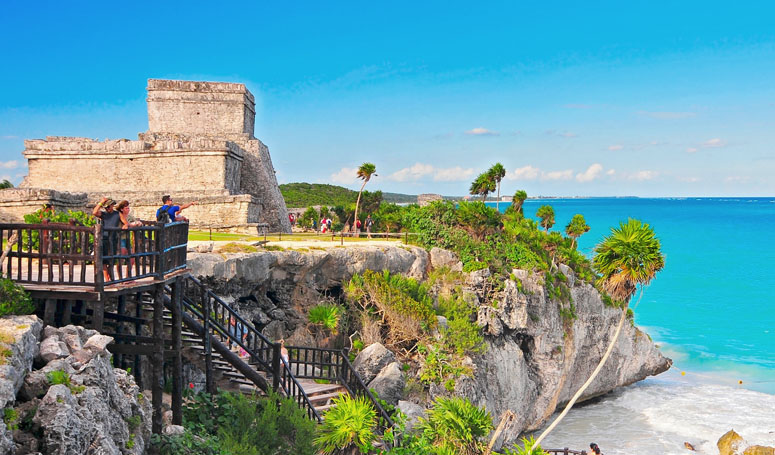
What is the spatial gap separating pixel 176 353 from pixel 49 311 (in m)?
2.76

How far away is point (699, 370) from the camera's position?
4506cm

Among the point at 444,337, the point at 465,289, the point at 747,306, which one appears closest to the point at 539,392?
the point at 465,289

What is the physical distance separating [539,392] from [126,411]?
912 inches

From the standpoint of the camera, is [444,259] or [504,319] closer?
[504,319]

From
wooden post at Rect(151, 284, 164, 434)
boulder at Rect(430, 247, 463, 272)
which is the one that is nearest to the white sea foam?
boulder at Rect(430, 247, 463, 272)

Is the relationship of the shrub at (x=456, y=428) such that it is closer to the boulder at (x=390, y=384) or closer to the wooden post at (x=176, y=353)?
the boulder at (x=390, y=384)

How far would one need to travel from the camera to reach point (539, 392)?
2872 centimetres

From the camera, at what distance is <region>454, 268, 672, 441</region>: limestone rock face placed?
24984 mm

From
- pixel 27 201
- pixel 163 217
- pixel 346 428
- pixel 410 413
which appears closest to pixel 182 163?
pixel 27 201

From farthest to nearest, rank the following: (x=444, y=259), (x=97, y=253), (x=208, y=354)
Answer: (x=444, y=259)
(x=208, y=354)
(x=97, y=253)

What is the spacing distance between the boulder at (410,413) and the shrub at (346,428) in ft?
7.41

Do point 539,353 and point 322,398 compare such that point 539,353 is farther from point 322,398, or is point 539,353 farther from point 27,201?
point 27,201

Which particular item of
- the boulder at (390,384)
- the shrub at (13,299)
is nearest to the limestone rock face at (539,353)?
the boulder at (390,384)

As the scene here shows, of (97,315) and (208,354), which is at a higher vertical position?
(97,315)
